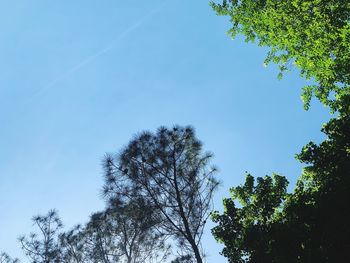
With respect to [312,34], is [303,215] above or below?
below

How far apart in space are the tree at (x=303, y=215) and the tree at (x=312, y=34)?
80.3 inches

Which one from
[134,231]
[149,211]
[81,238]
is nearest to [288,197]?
[149,211]

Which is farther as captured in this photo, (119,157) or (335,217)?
(119,157)

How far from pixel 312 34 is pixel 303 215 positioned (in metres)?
6.89

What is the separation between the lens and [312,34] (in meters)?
12.5

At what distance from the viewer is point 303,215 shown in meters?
9.51

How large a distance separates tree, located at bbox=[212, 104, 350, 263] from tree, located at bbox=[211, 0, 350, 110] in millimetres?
2040

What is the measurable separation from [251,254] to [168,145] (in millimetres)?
6367

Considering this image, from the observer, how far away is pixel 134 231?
1919cm

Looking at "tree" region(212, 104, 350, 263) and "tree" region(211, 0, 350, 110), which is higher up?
"tree" region(211, 0, 350, 110)

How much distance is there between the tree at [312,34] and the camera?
1191 centimetres

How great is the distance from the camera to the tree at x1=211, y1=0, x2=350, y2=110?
11914 mm

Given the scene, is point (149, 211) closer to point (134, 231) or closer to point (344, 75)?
point (134, 231)

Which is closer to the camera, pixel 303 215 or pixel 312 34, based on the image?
pixel 303 215
